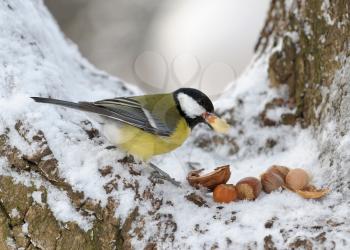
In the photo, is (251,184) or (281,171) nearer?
(251,184)

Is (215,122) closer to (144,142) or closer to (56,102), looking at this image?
(144,142)

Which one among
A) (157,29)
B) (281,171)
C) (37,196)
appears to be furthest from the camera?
(157,29)

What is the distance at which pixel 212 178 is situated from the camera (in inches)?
89.6

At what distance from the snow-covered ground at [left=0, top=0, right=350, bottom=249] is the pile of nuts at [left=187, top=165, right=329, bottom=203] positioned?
0.04 m

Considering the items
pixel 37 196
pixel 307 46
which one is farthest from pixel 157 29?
pixel 37 196

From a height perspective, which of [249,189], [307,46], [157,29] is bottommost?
[157,29]

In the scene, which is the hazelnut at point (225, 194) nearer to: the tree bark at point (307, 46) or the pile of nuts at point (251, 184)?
the pile of nuts at point (251, 184)

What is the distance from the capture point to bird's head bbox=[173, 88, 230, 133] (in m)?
2.56

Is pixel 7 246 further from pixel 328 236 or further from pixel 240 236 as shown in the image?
pixel 328 236

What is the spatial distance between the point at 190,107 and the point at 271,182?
58 centimetres

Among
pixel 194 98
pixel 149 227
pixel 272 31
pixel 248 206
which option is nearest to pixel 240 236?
pixel 248 206

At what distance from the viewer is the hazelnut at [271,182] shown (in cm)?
224

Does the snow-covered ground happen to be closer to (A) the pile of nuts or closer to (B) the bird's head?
(A) the pile of nuts

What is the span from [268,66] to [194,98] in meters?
0.78
